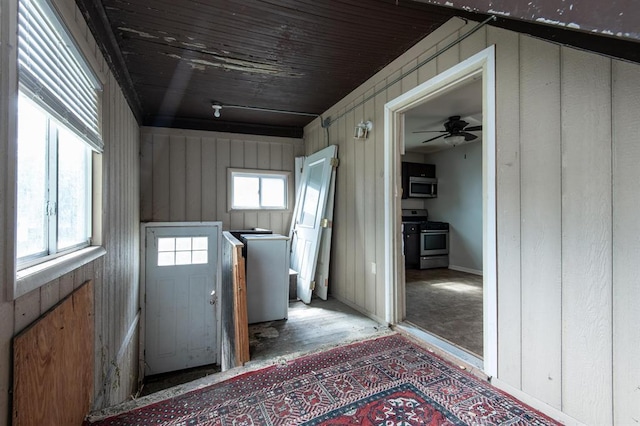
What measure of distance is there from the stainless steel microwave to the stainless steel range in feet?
2.13

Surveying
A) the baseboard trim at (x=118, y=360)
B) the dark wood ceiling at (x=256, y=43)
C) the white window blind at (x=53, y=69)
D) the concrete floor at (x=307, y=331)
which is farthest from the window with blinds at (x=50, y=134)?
the concrete floor at (x=307, y=331)

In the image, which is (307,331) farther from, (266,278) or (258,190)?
(258,190)

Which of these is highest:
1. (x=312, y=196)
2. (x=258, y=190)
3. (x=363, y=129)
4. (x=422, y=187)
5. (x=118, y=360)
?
(x=363, y=129)

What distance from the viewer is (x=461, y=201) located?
5.83m

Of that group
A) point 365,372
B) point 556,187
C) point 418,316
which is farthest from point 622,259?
point 418,316

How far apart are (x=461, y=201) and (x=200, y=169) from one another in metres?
4.91

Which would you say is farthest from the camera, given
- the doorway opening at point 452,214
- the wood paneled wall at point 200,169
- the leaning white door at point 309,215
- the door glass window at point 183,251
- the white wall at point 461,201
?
the white wall at point 461,201

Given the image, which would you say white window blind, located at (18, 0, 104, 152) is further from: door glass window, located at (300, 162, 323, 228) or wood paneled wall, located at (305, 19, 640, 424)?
door glass window, located at (300, 162, 323, 228)

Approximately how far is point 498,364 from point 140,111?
4.57m

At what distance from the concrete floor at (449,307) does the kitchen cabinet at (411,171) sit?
1917 mm

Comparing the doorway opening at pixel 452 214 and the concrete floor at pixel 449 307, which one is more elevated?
the doorway opening at pixel 452 214

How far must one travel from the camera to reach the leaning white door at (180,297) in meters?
3.79

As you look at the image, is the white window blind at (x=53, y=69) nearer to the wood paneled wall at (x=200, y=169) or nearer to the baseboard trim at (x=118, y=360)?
the baseboard trim at (x=118, y=360)

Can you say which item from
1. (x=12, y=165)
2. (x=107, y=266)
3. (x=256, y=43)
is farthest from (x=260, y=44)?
(x=107, y=266)
